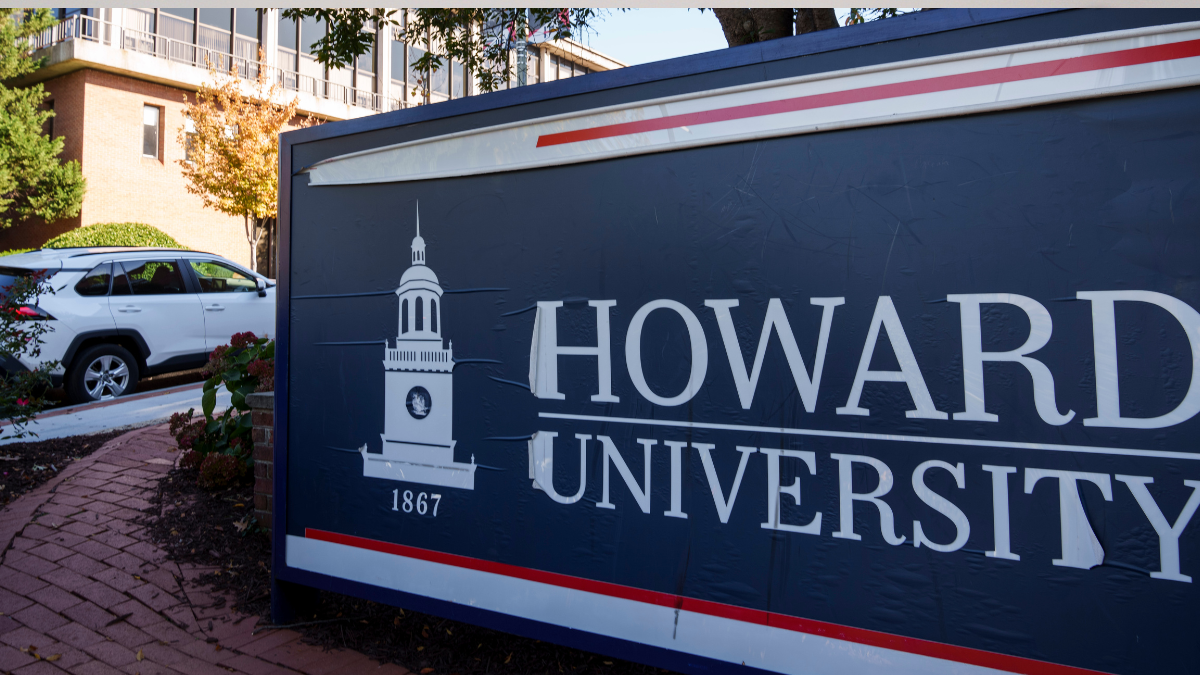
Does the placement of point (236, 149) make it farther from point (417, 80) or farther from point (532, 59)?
point (417, 80)

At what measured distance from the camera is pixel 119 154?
19.5 metres

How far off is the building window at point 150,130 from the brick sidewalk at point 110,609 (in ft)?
62.9

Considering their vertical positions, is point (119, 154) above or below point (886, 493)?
above

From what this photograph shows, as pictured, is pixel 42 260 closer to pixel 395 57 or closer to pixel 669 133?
pixel 669 133

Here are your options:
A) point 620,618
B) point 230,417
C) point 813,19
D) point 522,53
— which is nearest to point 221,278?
point 230,417

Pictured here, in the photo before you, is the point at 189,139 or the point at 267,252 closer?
the point at 189,139

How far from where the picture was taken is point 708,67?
2203mm

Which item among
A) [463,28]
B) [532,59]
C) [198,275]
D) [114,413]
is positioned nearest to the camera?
[114,413]

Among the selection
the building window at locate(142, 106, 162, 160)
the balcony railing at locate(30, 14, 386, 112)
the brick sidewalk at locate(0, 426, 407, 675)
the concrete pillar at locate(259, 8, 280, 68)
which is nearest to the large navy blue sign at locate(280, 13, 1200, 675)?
the brick sidewalk at locate(0, 426, 407, 675)

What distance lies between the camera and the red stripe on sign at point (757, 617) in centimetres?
183

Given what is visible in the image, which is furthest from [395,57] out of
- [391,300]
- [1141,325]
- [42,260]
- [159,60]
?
[1141,325]

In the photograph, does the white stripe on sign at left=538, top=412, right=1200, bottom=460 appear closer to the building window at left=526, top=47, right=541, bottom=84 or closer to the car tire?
the building window at left=526, top=47, right=541, bottom=84

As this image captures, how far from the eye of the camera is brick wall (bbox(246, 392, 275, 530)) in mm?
3803

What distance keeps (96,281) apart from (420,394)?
7.17 m
